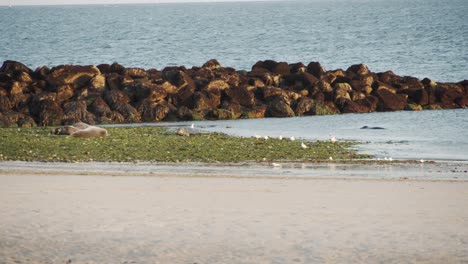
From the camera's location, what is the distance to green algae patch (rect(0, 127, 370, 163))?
20.1 meters

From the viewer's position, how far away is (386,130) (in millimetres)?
28922

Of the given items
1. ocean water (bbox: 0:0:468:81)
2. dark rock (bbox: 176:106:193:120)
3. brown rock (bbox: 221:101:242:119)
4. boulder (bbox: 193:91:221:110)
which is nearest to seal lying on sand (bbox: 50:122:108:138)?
dark rock (bbox: 176:106:193:120)

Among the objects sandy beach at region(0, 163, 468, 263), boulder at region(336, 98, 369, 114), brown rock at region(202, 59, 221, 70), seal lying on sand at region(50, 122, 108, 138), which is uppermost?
sandy beach at region(0, 163, 468, 263)

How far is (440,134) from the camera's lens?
91.4 ft

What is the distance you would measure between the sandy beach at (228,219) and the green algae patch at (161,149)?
126 inches

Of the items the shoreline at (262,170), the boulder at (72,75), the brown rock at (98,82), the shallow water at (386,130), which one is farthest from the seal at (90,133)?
the boulder at (72,75)

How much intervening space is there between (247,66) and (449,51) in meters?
18.7

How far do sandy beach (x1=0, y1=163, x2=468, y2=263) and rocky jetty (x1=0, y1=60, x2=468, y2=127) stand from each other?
1436 centimetres

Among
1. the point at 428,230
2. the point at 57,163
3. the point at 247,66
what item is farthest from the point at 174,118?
the point at 247,66

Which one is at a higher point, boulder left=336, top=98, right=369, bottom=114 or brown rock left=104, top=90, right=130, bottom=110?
brown rock left=104, top=90, right=130, bottom=110

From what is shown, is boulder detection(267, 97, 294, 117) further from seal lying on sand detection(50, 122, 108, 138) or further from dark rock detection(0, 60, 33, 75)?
dark rock detection(0, 60, 33, 75)

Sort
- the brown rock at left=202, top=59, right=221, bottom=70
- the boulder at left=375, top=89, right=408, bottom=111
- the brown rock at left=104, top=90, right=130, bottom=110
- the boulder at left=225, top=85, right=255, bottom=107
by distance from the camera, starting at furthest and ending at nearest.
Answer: the brown rock at left=202, top=59, right=221, bottom=70 < the boulder at left=375, top=89, right=408, bottom=111 < the boulder at left=225, top=85, right=255, bottom=107 < the brown rock at left=104, top=90, right=130, bottom=110

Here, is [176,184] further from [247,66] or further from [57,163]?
[247,66]

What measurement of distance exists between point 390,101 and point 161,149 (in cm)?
1706
